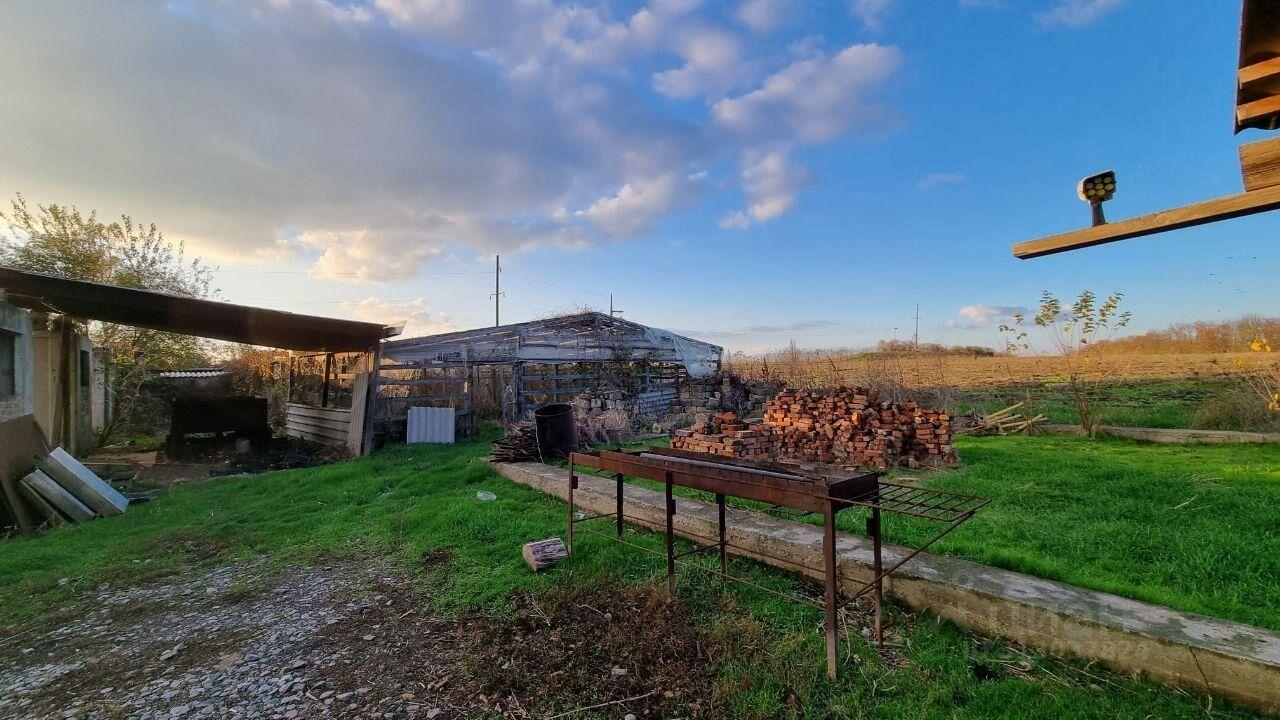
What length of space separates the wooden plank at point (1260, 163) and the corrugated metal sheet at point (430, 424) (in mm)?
12327

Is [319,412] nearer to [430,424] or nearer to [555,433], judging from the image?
[430,424]

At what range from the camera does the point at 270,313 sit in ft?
29.0

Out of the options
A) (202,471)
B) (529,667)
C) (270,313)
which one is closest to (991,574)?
(529,667)

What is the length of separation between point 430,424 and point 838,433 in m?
8.98

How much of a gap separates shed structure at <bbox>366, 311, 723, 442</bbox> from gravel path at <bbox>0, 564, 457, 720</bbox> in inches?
282

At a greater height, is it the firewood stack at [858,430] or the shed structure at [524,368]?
the shed structure at [524,368]

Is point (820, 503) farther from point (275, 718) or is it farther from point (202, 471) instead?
point (202, 471)

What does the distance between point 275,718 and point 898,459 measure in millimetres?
7927

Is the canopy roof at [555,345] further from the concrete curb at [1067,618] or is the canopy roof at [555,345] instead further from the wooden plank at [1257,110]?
the wooden plank at [1257,110]

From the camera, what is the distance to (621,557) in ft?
14.0

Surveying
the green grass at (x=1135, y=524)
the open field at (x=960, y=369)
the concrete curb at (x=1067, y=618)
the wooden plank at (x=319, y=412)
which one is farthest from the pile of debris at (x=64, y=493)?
the open field at (x=960, y=369)

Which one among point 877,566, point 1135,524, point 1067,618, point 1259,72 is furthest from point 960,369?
point 1259,72

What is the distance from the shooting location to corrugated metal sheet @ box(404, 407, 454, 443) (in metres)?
11.6

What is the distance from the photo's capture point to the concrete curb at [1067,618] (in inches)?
90.3
